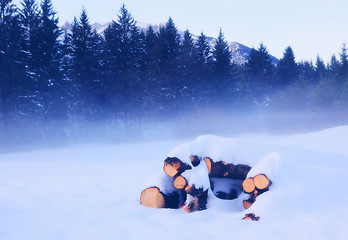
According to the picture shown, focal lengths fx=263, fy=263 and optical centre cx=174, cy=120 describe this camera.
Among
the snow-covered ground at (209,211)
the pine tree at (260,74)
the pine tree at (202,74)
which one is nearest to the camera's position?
the snow-covered ground at (209,211)

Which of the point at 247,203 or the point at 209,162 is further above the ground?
the point at 209,162

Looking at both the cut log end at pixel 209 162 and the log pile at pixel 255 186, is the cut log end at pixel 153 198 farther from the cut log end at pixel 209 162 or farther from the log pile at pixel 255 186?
the log pile at pixel 255 186

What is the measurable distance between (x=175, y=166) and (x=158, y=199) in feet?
2.42

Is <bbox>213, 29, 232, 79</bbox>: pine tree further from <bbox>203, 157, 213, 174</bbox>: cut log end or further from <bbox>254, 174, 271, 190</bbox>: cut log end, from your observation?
<bbox>254, 174, 271, 190</bbox>: cut log end

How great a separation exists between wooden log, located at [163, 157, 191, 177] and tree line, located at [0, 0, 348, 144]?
17676 mm

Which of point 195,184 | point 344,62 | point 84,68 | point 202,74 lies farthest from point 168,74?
point 344,62

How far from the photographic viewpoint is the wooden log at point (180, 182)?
526 cm

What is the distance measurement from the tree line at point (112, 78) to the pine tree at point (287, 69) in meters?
6.58

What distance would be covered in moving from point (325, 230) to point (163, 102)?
81.9ft

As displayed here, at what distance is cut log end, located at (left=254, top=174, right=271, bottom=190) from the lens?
4.57 m

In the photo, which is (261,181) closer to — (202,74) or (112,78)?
(112,78)

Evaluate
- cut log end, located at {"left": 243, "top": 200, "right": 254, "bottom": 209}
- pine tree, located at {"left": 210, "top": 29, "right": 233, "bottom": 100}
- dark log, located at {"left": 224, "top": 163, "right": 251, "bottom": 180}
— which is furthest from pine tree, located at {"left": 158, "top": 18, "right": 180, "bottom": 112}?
cut log end, located at {"left": 243, "top": 200, "right": 254, "bottom": 209}

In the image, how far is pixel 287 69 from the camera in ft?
140

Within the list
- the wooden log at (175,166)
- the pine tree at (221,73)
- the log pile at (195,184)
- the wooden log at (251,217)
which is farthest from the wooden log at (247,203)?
the pine tree at (221,73)
